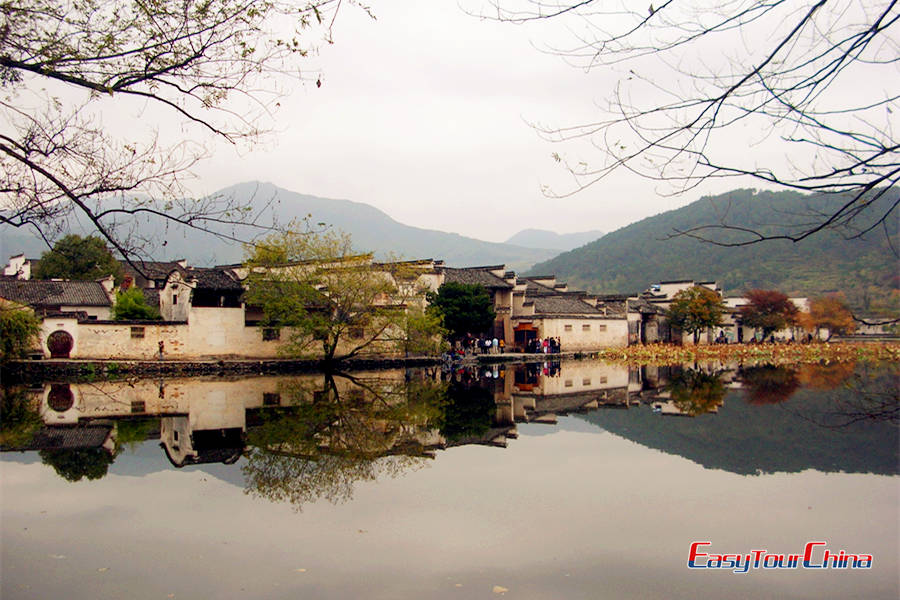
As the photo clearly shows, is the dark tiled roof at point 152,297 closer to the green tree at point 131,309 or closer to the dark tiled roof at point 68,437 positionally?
the green tree at point 131,309

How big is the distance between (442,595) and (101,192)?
4486mm

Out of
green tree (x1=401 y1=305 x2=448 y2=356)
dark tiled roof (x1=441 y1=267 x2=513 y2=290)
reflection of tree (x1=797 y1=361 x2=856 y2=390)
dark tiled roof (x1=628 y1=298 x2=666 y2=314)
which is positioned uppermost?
dark tiled roof (x1=441 y1=267 x2=513 y2=290)

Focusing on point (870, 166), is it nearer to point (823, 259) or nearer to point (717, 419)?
point (717, 419)

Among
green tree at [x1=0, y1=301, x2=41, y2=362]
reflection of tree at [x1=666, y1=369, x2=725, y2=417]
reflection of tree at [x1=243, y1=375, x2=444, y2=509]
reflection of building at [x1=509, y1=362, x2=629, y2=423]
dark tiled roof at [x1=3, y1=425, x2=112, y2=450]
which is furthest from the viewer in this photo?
green tree at [x1=0, y1=301, x2=41, y2=362]

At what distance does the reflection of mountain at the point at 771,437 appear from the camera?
906cm

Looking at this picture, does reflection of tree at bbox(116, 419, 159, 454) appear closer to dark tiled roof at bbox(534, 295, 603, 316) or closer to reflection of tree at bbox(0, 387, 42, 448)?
reflection of tree at bbox(0, 387, 42, 448)

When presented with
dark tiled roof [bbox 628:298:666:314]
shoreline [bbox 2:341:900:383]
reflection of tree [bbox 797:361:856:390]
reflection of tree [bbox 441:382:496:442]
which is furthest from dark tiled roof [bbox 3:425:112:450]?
dark tiled roof [bbox 628:298:666:314]

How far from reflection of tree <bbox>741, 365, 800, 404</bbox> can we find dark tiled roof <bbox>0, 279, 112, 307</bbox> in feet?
106

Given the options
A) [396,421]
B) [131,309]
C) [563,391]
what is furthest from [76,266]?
[396,421]

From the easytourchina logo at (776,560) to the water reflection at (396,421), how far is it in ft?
A: 5.74

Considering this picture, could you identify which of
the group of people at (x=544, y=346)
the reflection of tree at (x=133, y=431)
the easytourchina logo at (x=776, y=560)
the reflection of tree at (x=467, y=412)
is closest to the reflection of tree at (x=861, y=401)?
the easytourchina logo at (x=776, y=560)

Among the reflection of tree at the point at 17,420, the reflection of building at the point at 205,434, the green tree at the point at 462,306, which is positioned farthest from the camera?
the green tree at the point at 462,306

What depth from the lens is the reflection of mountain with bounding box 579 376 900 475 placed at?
29.7 ft

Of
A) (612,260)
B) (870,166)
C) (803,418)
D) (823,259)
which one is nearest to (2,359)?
(803,418)
